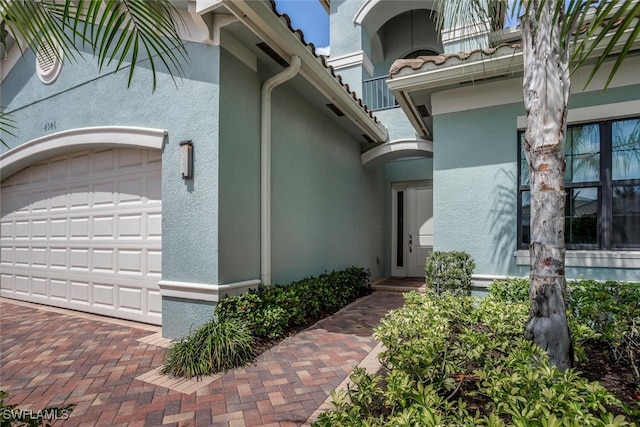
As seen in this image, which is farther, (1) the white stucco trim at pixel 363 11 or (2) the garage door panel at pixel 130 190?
(1) the white stucco trim at pixel 363 11

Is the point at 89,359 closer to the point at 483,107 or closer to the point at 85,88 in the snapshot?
the point at 85,88

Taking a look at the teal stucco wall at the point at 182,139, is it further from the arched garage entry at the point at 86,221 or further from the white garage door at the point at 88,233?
the white garage door at the point at 88,233

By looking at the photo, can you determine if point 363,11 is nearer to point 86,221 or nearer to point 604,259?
point 604,259

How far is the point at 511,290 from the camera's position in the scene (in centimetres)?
470

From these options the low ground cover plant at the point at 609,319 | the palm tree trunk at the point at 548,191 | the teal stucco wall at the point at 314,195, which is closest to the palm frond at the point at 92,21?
the palm tree trunk at the point at 548,191

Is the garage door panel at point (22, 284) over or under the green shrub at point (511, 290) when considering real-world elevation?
under

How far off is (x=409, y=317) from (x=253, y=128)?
3.54m

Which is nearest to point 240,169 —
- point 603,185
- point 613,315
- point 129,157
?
point 129,157

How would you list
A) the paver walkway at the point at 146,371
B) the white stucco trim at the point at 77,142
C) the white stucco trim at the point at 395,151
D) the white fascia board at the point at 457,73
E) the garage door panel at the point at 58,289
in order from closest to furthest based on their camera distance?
the paver walkway at the point at 146,371, the white fascia board at the point at 457,73, the white stucco trim at the point at 77,142, the garage door panel at the point at 58,289, the white stucco trim at the point at 395,151

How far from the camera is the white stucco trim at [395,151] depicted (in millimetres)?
8536

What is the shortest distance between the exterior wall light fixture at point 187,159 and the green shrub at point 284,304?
1.77m

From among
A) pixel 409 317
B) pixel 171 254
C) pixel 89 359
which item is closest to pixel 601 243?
pixel 409 317

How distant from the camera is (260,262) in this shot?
17.4 feet

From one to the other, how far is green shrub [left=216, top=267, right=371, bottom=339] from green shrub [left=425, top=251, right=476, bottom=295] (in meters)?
1.86
